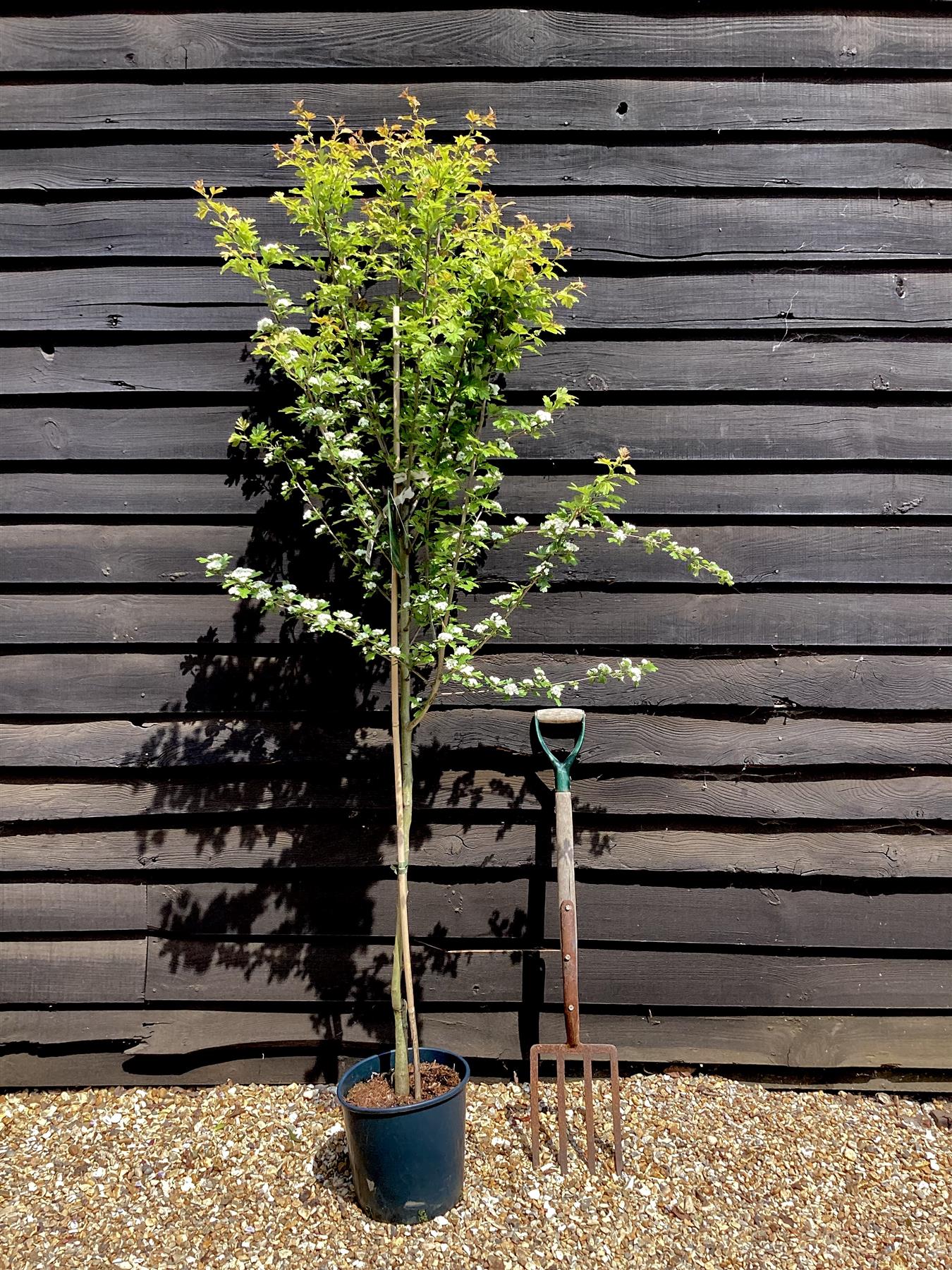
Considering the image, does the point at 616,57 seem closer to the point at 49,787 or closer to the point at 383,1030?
the point at 49,787

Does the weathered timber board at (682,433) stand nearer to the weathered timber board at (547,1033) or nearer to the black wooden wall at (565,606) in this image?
the black wooden wall at (565,606)

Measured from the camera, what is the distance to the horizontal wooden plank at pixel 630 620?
2707 millimetres

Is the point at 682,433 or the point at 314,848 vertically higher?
the point at 682,433

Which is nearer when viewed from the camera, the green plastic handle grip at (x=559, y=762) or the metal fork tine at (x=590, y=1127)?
the metal fork tine at (x=590, y=1127)

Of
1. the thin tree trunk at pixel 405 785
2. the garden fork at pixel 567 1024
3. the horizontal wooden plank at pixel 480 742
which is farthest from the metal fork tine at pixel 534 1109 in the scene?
the horizontal wooden plank at pixel 480 742

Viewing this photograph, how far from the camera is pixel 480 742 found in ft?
8.82

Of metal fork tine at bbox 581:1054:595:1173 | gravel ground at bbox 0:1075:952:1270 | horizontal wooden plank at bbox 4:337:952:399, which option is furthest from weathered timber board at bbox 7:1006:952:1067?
horizontal wooden plank at bbox 4:337:952:399

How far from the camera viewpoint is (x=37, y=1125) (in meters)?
2.60

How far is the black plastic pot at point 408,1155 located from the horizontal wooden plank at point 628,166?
111 inches

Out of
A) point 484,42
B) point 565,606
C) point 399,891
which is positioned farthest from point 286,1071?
point 484,42

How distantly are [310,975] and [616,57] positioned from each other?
3.25 m

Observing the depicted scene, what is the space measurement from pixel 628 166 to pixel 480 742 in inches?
79.0

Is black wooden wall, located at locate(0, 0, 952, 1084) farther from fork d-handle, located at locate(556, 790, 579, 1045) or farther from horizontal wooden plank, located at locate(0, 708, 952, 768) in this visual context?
fork d-handle, located at locate(556, 790, 579, 1045)

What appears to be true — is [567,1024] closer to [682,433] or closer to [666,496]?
[666,496]
